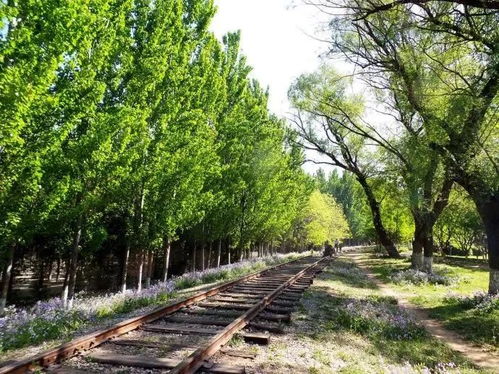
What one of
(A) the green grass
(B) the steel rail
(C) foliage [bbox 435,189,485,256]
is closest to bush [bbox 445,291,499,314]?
(A) the green grass

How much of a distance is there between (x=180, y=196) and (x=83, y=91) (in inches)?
288

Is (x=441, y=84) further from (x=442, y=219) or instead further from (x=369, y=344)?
(x=442, y=219)

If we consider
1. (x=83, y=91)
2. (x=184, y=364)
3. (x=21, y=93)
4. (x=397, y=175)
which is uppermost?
(x=397, y=175)

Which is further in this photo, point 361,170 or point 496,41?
point 361,170

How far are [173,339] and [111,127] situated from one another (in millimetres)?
6505

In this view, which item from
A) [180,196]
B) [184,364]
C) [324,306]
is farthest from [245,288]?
[184,364]

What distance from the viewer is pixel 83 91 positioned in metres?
10.6

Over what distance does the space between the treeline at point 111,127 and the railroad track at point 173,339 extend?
169 inches

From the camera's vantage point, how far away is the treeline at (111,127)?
8812mm

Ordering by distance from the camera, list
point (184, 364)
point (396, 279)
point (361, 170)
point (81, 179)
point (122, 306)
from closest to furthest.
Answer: point (184, 364) < point (122, 306) < point (81, 179) < point (396, 279) < point (361, 170)

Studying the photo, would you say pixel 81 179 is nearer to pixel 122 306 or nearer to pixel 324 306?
pixel 122 306

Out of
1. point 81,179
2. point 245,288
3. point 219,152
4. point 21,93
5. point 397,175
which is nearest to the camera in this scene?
point 21,93

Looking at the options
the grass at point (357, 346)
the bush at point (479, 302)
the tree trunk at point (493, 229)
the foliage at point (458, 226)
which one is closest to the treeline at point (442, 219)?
the foliage at point (458, 226)

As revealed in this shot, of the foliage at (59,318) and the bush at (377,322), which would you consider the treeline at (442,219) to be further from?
the foliage at (59,318)
